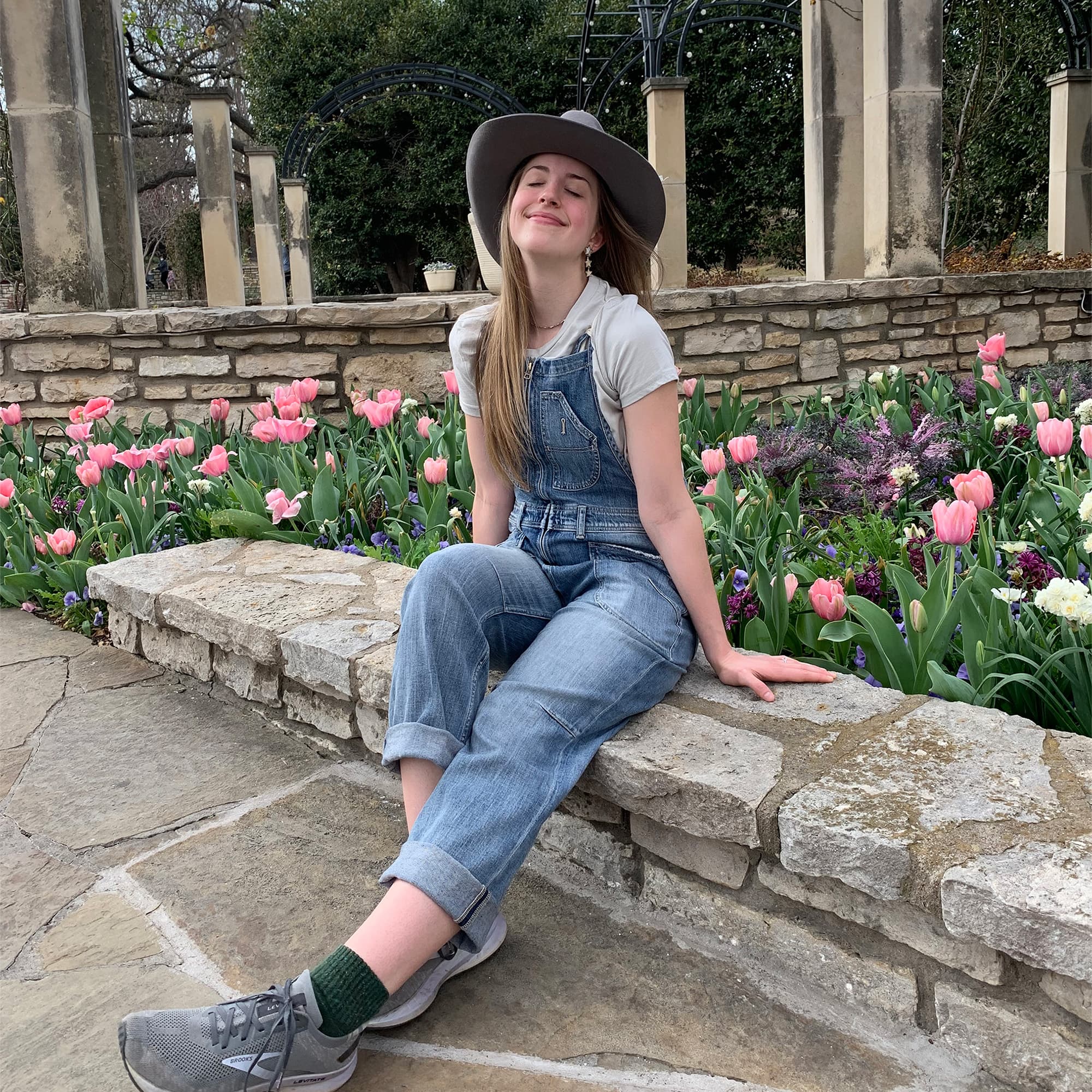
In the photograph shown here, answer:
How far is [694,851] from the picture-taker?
61.6 inches

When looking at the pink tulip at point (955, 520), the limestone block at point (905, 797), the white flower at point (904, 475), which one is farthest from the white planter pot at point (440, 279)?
the limestone block at point (905, 797)

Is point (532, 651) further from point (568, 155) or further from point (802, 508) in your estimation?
point (802, 508)

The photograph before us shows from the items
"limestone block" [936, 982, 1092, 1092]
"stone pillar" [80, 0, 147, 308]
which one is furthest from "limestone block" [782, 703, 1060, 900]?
"stone pillar" [80, 0, 147, 308]

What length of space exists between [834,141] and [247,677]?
5.27 metres

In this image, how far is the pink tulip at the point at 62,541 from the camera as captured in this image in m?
2.99

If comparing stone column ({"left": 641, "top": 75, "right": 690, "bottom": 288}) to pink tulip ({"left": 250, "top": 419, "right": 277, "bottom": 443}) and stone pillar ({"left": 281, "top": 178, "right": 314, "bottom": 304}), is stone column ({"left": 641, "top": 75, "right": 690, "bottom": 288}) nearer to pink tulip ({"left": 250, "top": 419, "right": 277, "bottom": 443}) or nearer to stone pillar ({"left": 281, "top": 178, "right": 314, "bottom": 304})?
pink tulip ({"left": 250, "top": 419, "right": 277, "bottom": 443})

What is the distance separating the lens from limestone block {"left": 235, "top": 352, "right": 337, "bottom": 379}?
450 cm

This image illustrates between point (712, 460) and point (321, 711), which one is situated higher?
point (712, 460)

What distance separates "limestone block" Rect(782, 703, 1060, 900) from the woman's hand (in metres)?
0.21

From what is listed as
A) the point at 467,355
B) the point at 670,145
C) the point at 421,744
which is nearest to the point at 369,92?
the point at 670,145

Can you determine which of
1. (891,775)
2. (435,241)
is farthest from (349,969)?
(435,241)

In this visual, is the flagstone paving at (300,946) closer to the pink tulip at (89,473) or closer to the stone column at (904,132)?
the pink tulip at (89,473)

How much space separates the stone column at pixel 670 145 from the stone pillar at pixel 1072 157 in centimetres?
274

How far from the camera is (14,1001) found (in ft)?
4.79
